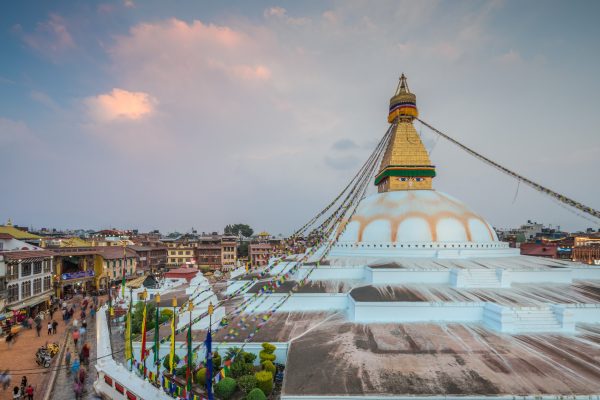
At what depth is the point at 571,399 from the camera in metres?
5.21

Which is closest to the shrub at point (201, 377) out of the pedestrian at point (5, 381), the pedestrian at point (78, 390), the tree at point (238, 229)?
the pedestrian at point (78, 390)

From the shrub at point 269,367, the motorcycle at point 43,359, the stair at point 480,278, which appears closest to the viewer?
the shrub at point 269,367

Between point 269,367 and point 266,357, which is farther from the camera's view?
point 266,357

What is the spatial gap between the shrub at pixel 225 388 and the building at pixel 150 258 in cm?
3049

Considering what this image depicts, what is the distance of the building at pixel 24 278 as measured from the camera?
50.5 ft

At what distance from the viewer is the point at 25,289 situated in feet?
55.4

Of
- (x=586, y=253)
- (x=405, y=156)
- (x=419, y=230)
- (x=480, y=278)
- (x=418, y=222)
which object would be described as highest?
(x=405, y=156)

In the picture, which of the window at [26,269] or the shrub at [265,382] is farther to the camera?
the window at [26,269]

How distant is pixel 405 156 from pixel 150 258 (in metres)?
31.1

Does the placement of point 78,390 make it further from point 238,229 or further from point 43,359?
point 238,229

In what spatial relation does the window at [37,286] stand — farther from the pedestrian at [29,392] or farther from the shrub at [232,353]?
the shrub at [232,353]

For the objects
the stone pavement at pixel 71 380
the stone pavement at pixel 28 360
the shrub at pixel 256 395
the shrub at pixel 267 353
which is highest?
the shrub at pixel 267 353

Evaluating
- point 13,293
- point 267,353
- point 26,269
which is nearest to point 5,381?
point 267,353

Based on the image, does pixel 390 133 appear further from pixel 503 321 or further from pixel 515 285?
pixel 503 321
